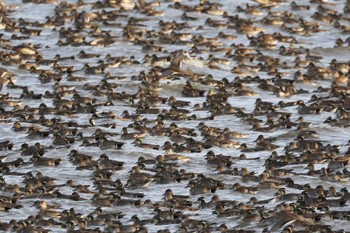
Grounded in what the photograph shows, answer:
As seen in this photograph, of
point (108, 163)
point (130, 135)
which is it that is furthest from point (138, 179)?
point (130, 135)

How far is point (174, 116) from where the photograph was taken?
34.8m

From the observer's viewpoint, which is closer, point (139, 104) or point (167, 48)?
point (139, 104)

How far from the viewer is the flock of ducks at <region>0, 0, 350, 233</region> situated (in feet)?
87.4

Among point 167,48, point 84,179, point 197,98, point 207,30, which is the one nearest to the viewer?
point 84,179

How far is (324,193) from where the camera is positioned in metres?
26.9

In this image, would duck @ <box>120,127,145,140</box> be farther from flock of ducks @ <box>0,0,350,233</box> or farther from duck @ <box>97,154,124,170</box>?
duck @ <box>97,154,124,170</box>

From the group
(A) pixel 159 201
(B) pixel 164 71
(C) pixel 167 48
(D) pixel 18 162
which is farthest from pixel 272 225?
(C) pixel 167 48

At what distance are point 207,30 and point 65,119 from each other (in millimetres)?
12921

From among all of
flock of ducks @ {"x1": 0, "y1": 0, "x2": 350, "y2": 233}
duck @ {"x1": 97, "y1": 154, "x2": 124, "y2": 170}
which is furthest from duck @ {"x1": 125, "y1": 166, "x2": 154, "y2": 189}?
duck @ {"x1": 97, "y1": 154, "x2": 124, "y2": 170}

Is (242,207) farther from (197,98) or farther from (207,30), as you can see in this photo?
(207,30)

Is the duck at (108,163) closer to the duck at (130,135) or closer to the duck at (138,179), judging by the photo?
the duck at (138,179)

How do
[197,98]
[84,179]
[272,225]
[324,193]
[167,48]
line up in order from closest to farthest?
1. [272,225]
2. [324,193]
3. [84,179]
4. [197,98]
5. [167,48]

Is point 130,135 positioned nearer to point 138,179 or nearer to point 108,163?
point 108,163

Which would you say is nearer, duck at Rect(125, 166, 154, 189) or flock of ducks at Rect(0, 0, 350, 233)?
flock of ducks at Rect(0, 0, 350, 233)
